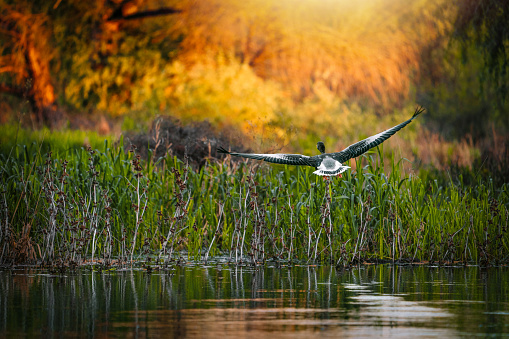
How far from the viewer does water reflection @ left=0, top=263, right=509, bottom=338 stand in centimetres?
576

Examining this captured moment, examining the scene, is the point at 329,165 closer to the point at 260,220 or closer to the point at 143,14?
the point at 260,220

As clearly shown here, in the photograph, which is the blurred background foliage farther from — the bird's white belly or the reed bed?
the bird's white belly

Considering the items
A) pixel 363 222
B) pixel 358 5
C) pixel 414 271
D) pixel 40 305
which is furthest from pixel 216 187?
pixel 358 5

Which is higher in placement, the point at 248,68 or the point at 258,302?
the point at 248,68

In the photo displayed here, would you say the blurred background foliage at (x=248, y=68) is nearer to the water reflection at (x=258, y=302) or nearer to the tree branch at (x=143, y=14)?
the tree branch at (x=143, y=14)

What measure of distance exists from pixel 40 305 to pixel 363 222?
4.98m

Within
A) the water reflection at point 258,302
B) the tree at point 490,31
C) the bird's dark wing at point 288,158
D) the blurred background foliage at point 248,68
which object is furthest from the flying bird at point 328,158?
the blurred background foliage at point 248,68

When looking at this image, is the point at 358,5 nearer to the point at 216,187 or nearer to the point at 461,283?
the point at 216,187

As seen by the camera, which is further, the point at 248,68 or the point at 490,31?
the point at 248,68

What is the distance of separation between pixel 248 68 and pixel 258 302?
31527 millimetres

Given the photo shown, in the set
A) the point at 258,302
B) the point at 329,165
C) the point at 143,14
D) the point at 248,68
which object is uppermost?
the point at 143,14

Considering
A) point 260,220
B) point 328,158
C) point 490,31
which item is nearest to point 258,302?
point 328,158

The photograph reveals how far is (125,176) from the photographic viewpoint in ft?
37.9

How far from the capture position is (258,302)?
7.16 meters
